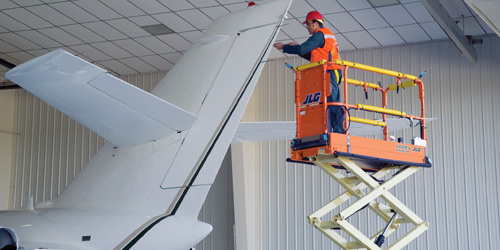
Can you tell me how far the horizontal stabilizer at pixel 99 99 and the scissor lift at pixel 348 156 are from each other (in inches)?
96.1

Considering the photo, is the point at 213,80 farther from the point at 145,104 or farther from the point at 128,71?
the point at 128,71

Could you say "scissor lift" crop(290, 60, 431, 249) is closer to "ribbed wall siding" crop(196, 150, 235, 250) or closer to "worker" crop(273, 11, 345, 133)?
"worker" crop(273, 11, 345, 133)

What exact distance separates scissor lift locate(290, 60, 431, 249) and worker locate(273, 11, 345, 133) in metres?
0.17

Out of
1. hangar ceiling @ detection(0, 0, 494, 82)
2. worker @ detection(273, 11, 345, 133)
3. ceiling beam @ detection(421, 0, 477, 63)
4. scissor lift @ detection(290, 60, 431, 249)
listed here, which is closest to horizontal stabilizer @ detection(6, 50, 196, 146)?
scissor lift @ detection(290, 60, 431, 249)

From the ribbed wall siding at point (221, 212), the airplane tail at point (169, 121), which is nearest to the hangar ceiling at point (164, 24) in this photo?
the ribbed wall siding at point (221, 212)

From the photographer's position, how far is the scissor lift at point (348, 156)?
9.66 metres

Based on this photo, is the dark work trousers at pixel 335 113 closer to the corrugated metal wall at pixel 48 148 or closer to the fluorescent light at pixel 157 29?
the fluorescent light at pixel 157 29

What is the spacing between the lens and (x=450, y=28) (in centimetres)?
1772

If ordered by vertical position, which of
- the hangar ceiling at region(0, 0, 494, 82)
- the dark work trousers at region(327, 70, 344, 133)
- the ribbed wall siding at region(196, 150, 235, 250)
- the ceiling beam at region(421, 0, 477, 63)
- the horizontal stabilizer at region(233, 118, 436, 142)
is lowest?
the ribbed wall siding at region(196, 150, 235, 250)

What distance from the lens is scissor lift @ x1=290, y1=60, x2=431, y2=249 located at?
966cm

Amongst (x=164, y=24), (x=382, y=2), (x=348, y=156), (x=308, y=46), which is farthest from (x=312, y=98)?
(x=164, y=24)

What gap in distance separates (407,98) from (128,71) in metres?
10.1

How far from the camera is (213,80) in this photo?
29.0 ft

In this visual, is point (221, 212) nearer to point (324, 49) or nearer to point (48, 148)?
point (48, 148)
